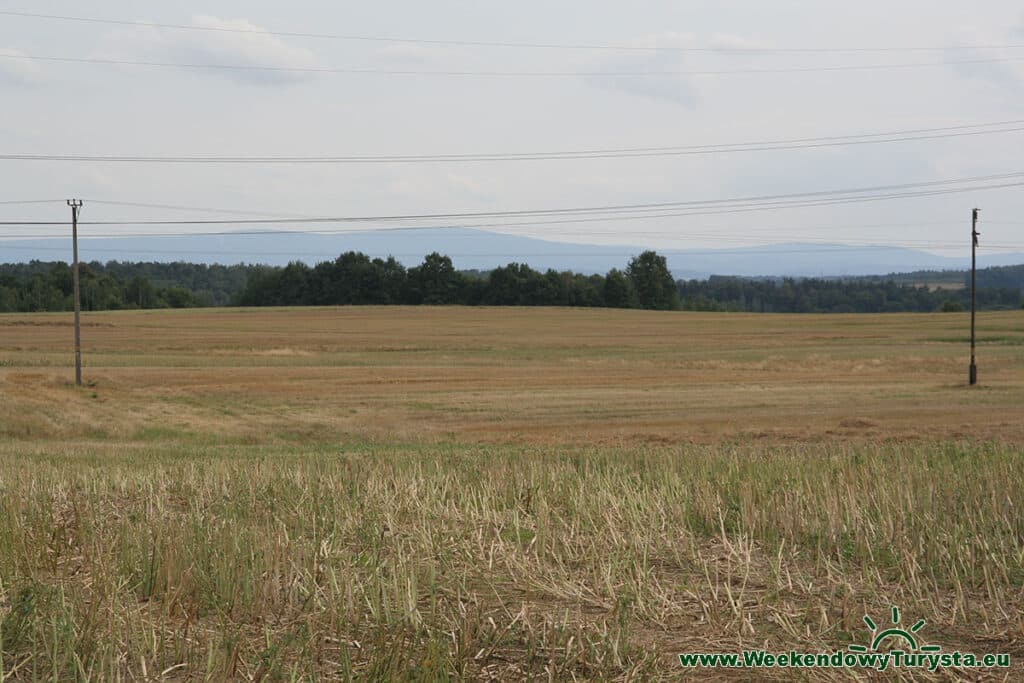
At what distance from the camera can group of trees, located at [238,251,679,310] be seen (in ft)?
408

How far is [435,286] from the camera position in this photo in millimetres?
123375

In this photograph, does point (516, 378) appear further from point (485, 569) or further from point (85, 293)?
point (85, 293)

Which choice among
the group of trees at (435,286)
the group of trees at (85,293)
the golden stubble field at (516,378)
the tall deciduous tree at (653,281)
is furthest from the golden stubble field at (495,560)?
the tall deciduous tree at (653,281)

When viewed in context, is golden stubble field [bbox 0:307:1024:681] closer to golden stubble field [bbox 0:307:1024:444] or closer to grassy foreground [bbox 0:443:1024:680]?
grassy foreground [bbox 0:443:1024:680]

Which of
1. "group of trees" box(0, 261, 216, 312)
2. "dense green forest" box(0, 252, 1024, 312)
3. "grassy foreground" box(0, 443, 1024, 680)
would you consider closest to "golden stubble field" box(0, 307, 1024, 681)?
"grassy foreground" box(0, 443, 1024, 680)

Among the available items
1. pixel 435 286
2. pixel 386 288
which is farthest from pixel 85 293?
pixel 435 286

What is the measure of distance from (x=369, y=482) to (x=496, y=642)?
5.95 metres

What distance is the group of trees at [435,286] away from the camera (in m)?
124

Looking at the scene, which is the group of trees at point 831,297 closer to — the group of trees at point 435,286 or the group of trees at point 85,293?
the group of trees at point 435,286

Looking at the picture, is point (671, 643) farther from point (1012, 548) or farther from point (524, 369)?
point (524, 369)

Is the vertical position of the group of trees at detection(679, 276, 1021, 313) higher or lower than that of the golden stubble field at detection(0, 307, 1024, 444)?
higher

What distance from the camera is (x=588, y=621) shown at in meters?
7.30

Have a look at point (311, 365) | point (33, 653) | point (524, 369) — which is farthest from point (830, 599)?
point (311, 365)

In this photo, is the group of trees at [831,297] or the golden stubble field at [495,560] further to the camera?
the group of trees at [831,297]
